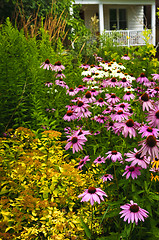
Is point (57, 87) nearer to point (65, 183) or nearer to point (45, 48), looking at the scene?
point (45, 48)

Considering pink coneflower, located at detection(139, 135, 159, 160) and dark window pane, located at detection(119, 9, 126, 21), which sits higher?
dark window pane, located at detection(119, 9, 126, 21)

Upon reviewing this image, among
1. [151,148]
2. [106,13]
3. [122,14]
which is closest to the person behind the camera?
[151,148]

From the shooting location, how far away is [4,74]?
10.0 ft

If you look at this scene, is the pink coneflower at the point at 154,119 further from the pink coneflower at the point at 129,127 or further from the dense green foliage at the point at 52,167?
the dense green foliage at the point at 52,167

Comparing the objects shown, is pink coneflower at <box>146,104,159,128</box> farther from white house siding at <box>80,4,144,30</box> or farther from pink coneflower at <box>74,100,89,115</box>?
white house siding at <box>80,4,144,30</box>

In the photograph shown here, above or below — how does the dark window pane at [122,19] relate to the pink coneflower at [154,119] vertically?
above

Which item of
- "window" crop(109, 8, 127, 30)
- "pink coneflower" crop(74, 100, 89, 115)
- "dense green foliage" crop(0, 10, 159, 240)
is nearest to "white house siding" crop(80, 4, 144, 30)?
"window" crop(109, 8, 127, 30)

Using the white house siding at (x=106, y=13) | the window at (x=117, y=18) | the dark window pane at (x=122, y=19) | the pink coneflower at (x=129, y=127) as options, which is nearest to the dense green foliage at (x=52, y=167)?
the pink coneflower at (x=129, y=127)

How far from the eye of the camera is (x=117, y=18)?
52.4 feet

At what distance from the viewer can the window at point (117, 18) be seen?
1596cm

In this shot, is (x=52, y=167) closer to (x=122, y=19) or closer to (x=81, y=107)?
(x=81, y=107)

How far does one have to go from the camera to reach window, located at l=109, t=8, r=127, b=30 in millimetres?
15961

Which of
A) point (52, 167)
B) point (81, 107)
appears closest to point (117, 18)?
point (81, 107)

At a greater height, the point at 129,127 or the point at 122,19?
the point at 122,19
